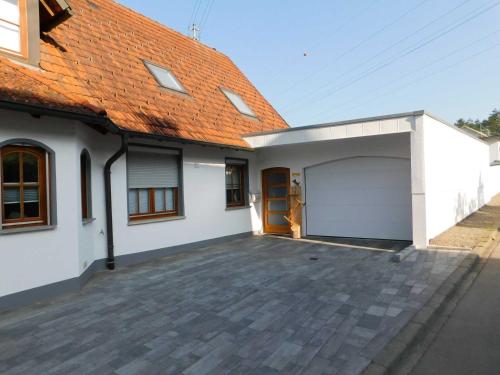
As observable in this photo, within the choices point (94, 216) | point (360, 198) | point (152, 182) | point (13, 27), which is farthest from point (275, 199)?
point (13, 27)

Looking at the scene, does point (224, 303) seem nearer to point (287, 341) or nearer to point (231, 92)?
point (287, 341)

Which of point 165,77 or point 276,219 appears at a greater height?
point 165,77

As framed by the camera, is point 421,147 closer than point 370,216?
Yes

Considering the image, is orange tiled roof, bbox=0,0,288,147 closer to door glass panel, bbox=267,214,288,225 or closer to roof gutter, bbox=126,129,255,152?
roof gutter, bbox=126,129,255,152

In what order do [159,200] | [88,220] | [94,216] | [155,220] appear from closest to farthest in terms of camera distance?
[88,220], [94,216], [155,220], [159,200]

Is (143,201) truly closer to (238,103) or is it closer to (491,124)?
(238,103)

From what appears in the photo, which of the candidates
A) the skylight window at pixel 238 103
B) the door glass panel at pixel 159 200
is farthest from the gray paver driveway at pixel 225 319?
the skylight window at pixel 238 103

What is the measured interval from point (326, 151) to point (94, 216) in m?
7.03

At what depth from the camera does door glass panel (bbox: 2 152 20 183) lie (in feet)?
16.7

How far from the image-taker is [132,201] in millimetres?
8086

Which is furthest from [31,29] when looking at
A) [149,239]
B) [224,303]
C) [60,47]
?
[224,303]

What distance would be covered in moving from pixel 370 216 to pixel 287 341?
23.9ft

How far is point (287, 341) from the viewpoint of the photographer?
3807 mm

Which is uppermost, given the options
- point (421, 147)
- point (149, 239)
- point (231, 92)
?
point (231, 92)
